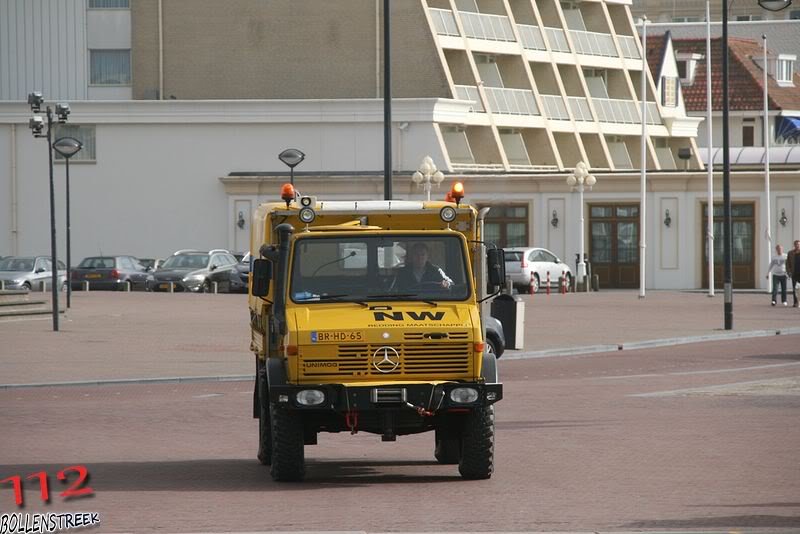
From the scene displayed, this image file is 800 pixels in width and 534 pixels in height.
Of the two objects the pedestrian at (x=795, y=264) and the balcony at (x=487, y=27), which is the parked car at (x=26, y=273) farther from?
the pedestrian at (x=795, y=264)

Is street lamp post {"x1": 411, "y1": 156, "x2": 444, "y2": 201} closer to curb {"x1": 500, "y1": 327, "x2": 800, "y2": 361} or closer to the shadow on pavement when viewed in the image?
curb {"x1": 500, "y1": 327, "x2": 800, "y2": 361}

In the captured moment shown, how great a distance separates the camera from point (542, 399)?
74.0ft

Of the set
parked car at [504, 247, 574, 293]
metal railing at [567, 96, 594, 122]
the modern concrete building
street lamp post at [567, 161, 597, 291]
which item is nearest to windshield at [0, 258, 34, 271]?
the modern concrete building

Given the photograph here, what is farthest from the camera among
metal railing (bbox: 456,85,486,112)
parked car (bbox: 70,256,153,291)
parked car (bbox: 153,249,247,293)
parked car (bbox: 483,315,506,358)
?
metal railing (bbox: 456,85,486,112)

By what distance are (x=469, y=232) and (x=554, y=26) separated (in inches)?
2525

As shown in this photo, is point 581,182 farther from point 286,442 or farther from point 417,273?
point 286,442

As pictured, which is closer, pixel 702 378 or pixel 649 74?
pixel 702 378

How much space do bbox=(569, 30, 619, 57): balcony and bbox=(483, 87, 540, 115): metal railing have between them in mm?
4801

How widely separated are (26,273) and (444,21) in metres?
23.2

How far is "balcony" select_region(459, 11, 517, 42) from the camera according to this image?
7331 centimetres

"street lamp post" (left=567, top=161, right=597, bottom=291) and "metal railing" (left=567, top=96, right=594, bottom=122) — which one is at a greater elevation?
"metal railing" (left=567, top=96, right=594, bottom=122)

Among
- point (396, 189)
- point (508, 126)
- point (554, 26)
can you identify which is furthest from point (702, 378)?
point (554, 26)

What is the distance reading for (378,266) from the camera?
48.4 ft

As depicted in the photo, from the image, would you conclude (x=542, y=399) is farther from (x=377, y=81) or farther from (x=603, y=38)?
(x=603, y=38)
